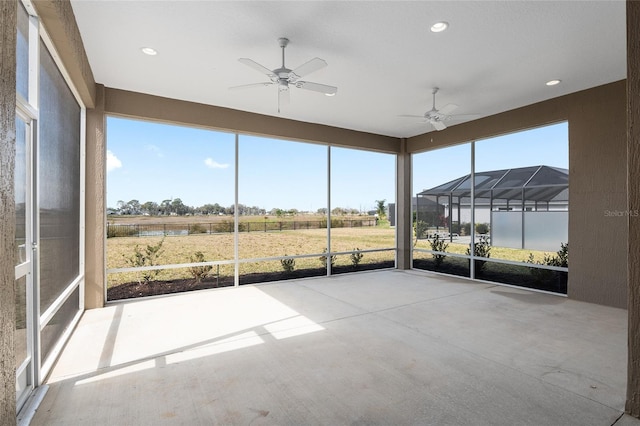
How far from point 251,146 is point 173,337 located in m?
3.54

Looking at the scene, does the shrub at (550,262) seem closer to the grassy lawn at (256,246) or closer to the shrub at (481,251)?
the shrub at (481,251)

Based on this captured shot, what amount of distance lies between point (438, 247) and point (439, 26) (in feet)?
16.4

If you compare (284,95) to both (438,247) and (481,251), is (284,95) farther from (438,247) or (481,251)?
(438,247)

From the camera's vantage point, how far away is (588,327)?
374 centimetres

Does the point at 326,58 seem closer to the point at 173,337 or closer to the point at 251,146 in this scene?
the point at 251,146

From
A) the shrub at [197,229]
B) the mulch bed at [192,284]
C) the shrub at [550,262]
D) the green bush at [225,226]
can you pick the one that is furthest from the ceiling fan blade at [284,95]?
the shrub at [550,262]

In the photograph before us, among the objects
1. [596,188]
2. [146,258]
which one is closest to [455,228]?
[596,188]

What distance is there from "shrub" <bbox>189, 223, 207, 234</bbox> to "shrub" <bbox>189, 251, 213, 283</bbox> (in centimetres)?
34

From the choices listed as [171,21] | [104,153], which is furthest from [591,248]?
[104,153]

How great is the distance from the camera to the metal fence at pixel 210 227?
16.5 feet

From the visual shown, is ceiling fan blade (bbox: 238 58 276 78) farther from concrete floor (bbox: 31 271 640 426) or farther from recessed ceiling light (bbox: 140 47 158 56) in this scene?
concrete floor (bbox: 31 271 640 426)

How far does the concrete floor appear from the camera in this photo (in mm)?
2178

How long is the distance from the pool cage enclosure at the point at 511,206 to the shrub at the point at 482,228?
0.05 m

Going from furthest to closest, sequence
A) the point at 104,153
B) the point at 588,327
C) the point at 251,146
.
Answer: the point at 251,146
the point at 104,153
the point at 588,327
